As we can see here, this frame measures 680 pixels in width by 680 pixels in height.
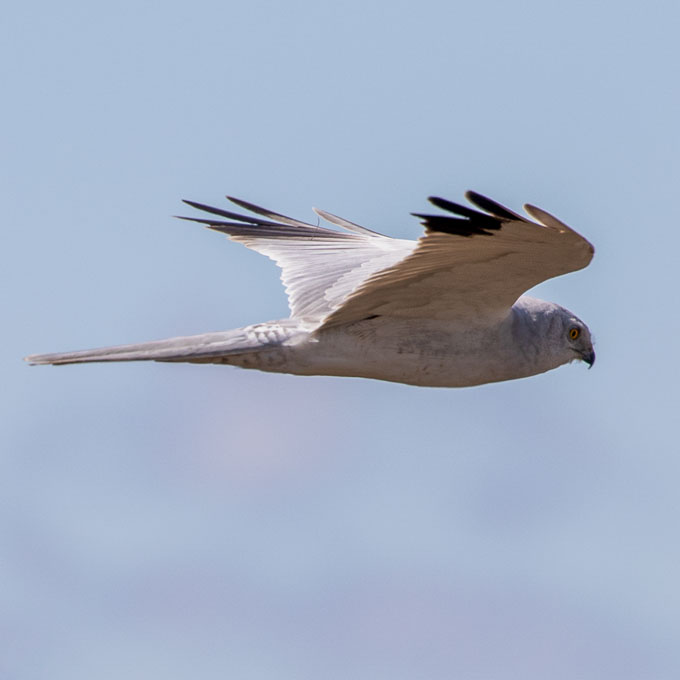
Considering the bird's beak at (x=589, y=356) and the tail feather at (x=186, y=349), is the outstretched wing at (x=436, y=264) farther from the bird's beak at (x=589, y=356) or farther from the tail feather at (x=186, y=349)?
the bird's beak at (x=589, y=356)

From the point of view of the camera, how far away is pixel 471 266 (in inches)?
390

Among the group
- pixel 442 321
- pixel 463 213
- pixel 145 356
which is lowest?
pixel 145 356

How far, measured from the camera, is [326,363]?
421 inches

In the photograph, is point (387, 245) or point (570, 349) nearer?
point (570, 349)

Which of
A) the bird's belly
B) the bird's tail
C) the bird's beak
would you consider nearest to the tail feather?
the bird's tail

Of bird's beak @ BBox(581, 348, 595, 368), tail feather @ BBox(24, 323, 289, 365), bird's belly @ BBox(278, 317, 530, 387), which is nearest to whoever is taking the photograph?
tail feather @ BBox(24, 323, 289, 365)

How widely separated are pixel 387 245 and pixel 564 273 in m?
3.36

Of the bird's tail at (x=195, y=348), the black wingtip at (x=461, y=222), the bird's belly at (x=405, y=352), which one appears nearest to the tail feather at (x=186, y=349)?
the bird's tail at (x=195, y=348)

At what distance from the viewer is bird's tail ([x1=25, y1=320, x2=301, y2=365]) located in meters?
10.2

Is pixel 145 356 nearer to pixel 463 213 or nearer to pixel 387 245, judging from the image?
pixel 463 213

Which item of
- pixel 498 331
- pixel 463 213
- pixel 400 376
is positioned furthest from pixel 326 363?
pixel 463 213

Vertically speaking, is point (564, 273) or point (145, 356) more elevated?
point (564, 273)

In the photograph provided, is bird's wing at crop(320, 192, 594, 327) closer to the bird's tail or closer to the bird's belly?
the bird's belly

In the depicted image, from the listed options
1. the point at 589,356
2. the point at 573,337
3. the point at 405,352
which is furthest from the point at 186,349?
the point at 589,356
